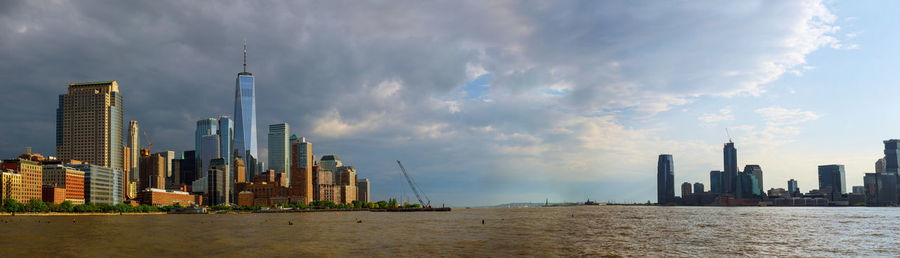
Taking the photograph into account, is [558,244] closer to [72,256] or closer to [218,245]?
[218,245]

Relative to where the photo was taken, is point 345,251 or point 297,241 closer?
point 345,251

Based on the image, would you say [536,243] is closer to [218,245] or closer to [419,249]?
[419,249]

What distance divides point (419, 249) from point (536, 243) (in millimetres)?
25109

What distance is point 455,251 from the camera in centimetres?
9725

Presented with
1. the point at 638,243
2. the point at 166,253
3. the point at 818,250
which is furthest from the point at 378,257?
the point at 818,250

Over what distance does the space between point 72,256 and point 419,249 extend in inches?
2082

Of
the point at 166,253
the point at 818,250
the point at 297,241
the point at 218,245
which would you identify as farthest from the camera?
the point at 297,241

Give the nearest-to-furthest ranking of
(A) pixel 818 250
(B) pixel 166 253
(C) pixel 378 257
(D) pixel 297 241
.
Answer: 1. (C) pixel 378 257
2. (B) pixel 166 253
3. (A) pixel 818 250
4. (D) pixel 297 241

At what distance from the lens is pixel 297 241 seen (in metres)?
122

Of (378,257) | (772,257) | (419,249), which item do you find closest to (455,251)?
(419,249)

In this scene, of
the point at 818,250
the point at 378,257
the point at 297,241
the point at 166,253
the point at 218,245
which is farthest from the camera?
the point at 297,241

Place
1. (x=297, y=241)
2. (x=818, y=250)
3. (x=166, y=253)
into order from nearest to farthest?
(x=166, y=253) → (x=818, y=250) → (x=297, y=241)

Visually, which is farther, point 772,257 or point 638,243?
point 638,243

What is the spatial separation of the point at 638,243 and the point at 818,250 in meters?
29.6
